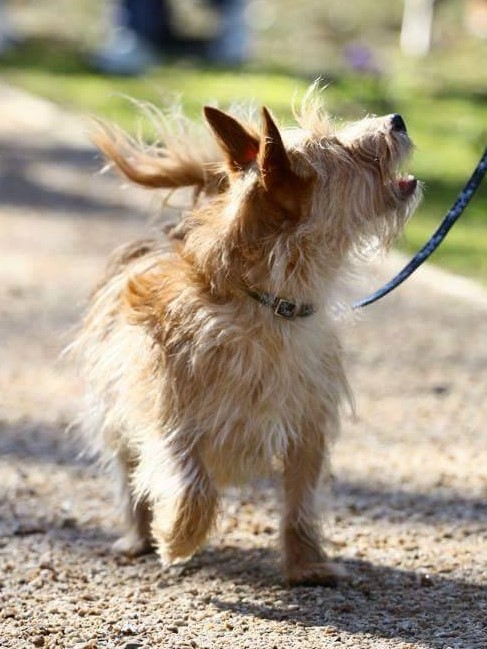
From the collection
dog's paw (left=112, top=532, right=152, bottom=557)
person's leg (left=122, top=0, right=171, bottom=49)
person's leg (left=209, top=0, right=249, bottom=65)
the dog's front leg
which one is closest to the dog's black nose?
the dog's front leg

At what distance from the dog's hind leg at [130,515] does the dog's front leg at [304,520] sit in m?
0.63

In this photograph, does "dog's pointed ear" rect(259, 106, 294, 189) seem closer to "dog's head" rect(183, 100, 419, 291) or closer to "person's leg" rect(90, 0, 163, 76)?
"dog's head" rect(183, 100, 419, 291)

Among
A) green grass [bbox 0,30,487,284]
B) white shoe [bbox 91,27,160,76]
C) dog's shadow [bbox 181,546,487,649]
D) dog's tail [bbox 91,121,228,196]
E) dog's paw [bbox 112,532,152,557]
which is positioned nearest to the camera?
dog's shadow [bbox 181,546,487,649]

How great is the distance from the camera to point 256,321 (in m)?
4.87

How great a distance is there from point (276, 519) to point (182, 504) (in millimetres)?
1129

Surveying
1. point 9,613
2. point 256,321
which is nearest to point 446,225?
point 256,321

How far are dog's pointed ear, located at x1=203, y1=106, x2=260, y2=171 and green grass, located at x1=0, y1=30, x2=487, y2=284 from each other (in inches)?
206

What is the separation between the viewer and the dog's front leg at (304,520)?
5.13 meters

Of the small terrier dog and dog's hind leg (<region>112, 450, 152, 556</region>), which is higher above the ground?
the small terrier dog

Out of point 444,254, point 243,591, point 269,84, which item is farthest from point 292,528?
point 269,84

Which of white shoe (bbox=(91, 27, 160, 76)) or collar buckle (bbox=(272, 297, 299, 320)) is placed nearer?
collar buckle (bbox=(272, 297, 299, 320))

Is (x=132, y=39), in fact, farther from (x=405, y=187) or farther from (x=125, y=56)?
(x=405, y=187)

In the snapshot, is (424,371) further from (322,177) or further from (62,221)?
(62,221)

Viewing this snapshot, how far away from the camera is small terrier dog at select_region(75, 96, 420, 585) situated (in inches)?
190
